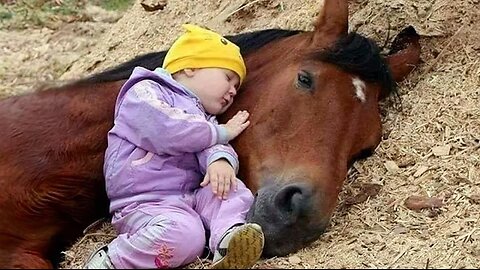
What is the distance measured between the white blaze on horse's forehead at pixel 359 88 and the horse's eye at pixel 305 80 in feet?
0.60

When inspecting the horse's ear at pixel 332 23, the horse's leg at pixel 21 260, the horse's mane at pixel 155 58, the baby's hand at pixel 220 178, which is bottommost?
the horse's leg at pixel 21 260

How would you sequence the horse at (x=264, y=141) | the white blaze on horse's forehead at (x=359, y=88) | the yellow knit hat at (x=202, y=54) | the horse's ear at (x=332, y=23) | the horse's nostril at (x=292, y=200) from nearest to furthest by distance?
the horse's nostril at (x=292, y=200) → the horse at (x=264, y=141) → the yellow knit hat at (x=202, y=54) → the white blaze on horse's forehead at (x=359, y=88) → the horse's ear at (x=332, y=23)

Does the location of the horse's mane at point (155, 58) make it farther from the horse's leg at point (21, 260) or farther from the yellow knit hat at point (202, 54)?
the horse's leg at point (21, 260)

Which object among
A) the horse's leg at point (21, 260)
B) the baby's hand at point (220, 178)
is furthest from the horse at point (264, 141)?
the baby's hand at point (220, 178)

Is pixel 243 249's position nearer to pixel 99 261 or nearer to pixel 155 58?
pixel 99 261

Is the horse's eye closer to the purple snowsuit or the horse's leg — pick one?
the purple snowsuit

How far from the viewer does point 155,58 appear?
4117 mm

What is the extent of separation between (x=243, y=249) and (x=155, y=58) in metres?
1.27

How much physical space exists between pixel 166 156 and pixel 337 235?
2.41ft

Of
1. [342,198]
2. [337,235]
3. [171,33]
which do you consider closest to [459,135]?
[342,198]

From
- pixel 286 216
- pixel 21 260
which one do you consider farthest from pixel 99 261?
pixel 286 216

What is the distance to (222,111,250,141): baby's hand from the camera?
3.65m

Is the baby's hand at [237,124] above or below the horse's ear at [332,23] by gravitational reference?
below

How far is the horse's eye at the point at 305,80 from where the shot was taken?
3.73m
